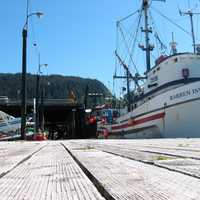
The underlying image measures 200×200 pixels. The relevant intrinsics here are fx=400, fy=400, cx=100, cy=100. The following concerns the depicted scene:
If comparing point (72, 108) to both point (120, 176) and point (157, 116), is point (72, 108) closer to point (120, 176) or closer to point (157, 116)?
point (157, 116)

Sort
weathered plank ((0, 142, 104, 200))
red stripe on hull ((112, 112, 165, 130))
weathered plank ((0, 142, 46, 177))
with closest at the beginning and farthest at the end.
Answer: weathered plank ((0, 142, 104, 200))
weathered plank ((0, 142, 46, 177))
red stripe on hull ((112, 112, 165, 130))

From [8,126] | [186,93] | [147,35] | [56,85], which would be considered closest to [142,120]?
[186,93]

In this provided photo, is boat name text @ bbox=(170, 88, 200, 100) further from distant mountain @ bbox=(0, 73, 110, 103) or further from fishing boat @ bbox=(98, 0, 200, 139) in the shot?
distant mountain @ bbox=(0, 73, 110, 103)

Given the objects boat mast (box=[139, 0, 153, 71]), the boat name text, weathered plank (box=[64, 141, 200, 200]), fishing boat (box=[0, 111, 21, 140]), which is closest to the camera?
weathered plank (box=[64, 141, 200, 200])

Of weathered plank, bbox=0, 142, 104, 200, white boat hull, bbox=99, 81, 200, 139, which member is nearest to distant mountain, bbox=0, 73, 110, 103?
white boat hull, bbox=99, 81, 200, 139

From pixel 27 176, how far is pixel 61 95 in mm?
134489

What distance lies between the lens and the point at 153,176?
1974mm

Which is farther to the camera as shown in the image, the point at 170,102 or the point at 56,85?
the point at 56,85

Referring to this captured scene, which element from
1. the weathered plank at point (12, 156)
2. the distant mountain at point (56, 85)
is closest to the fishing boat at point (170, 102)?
the weathered plank at point (12, 156)

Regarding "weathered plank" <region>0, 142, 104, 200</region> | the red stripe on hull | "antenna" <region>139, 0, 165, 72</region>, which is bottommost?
"weathered plank" <region>0, 142, 104, 200</region>

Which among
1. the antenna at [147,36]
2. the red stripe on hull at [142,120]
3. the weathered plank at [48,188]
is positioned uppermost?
the antenna at [147,36]

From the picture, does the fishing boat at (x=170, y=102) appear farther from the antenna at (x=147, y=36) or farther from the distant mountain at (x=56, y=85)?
the distant mountain at (x=56, y=85)

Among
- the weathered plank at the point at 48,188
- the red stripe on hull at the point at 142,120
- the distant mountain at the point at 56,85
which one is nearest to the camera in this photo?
the weathered plank at the point at 48,188

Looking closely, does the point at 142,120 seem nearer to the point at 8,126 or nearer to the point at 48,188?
the point at 8,126
